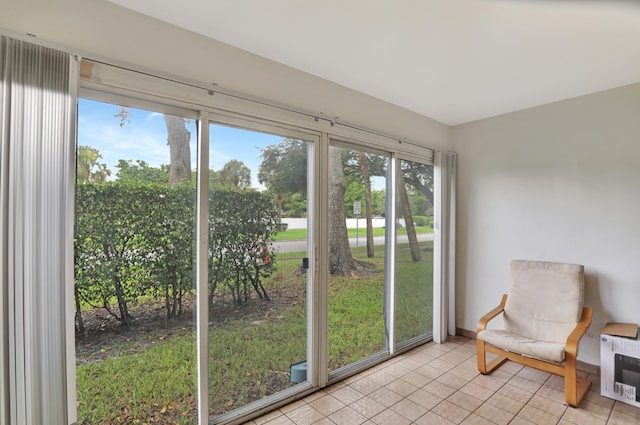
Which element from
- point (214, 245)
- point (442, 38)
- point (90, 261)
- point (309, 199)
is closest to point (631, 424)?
point (309, 199)

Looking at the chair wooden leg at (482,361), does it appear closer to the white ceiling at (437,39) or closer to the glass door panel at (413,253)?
the glass door panel at (413,253)

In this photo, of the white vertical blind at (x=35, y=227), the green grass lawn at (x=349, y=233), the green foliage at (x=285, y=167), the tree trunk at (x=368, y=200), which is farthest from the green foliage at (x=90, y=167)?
the tree trunk at (x=368, y=200)

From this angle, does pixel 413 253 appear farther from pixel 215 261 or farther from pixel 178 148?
pixel 178 148

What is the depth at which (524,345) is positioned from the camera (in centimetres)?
244

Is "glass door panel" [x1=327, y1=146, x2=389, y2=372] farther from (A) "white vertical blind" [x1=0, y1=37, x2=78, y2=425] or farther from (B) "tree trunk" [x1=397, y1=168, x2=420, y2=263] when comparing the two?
(A) "white vertical blind" [x1=0, y1=37, x2=78, y2=425]

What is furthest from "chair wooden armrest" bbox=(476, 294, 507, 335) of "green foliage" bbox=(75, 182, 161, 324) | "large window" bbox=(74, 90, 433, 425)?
"green foliage" bbox=(75, 182, 161, 324)

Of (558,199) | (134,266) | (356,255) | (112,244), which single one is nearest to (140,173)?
(112,244)

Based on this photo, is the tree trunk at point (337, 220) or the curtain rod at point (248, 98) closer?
the curtain rod at point (248, 98)

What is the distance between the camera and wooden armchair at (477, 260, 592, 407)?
7.65 ft

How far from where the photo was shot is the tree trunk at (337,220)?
8.74ft

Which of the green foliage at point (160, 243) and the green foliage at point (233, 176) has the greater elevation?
the green foliage at point (233, 176)

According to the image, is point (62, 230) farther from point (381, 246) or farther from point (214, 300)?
point (381, 246)

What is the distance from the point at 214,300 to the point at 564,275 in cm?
312

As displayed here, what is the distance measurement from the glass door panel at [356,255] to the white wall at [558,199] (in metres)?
1.27
